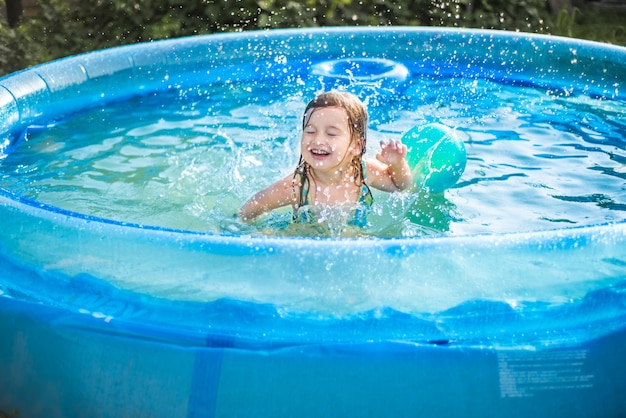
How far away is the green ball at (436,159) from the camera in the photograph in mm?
3367

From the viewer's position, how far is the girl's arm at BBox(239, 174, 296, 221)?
320cm

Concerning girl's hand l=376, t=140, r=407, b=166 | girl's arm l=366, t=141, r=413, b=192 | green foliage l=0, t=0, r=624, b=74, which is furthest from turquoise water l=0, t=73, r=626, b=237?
green foliage l=0, t=0, r=624, b=74

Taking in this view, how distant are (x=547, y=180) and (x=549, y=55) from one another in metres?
1.74

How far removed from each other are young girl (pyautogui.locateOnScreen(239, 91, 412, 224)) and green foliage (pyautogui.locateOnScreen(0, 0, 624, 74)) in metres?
3.63

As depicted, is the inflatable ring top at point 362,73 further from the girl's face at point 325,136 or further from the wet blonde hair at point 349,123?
the girl's face at point 325,136

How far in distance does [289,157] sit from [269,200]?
2.78 feet

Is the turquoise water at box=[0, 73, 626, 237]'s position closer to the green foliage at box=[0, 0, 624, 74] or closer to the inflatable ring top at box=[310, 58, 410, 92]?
the inflatable ring top at box=[310, 58, 410, 92]

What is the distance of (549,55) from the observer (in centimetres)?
521

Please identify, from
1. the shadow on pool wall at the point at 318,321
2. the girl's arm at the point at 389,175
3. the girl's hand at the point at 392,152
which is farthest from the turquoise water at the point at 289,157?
the shadow on pool wall at the point at 318,321

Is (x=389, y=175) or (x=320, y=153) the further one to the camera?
(x=389, y=175)

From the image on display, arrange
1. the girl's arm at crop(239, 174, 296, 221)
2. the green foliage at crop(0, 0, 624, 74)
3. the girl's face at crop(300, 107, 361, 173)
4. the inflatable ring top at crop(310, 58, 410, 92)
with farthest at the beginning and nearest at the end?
the green foliage at crop(0, 0, 624, 74)
the inflatable ring top at crop(310, 58, 410, 92)
the girl's arm at crop(239, 174, 296, 221)
the girl's face at crop(300, 107, 361, 173)

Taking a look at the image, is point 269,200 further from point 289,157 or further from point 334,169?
point 289,157

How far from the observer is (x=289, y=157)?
4.04 m

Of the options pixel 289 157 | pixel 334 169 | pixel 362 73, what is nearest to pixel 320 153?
pixel 334 169
